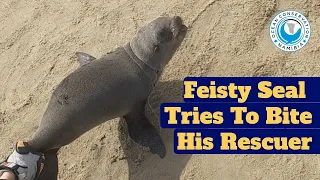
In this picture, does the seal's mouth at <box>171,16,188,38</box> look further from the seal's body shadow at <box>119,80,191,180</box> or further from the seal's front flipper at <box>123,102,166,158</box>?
the seal's front flipper at <box>123,102,166,158</box>

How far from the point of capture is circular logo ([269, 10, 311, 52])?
5.13 meters

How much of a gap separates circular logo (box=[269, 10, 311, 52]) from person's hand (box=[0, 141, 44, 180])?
2832 millimetres

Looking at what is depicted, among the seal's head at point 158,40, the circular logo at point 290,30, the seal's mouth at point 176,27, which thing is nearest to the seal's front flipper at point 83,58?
the seal's head at point 158,40

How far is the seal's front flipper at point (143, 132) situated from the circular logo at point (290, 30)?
5.47ft

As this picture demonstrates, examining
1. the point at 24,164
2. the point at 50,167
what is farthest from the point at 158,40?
the point at 24,164

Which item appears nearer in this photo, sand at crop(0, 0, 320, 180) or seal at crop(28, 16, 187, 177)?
seal at crop(28, 16, 187, 177)

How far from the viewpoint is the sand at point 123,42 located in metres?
4.85

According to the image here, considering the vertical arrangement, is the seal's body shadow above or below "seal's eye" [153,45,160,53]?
below

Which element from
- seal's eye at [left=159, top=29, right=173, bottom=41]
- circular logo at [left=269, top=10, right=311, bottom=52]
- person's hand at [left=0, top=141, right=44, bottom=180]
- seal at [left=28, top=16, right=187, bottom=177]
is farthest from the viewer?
circular logo at [left=269, top=10, right=311, bottom=52]

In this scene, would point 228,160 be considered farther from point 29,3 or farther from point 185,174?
point 29,3

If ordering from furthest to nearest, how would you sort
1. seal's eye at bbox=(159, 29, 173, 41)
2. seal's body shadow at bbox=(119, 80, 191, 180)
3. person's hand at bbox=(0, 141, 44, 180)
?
seal's body shadow at bbox=(119, 80, 191, 180) < seal's eye at bbox=(159, 29, 173, 41) < person's hand at bbox=(0, 141, 44, 180)

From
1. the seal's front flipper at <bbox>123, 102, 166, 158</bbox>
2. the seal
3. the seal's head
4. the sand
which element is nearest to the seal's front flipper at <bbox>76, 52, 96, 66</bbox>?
the seal

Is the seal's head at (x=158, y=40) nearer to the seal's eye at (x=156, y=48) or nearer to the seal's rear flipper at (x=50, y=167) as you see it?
the seal's eye at (x=156, y=48)

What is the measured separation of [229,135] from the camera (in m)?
4.95
